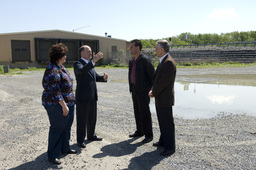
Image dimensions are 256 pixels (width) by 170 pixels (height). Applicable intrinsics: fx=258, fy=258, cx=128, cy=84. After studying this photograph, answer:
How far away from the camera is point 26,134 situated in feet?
17.5

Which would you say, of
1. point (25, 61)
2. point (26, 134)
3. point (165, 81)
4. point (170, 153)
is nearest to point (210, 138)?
point (170, 153)

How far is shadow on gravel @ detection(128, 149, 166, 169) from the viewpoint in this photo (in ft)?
12.2

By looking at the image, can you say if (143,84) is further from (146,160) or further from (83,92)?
(146,160)

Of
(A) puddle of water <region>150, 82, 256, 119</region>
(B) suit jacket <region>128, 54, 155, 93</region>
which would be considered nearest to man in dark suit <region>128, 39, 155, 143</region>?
(B) suit jacket <region>128, 54, 155, 93</region>

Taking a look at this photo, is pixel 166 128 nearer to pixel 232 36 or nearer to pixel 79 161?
pixel 79 161

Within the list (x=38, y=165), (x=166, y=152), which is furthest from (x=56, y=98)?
(x=166, y=152)

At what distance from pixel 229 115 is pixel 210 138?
2181mm

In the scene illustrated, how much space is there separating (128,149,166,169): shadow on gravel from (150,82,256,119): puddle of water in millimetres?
2770

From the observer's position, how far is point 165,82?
399 cm

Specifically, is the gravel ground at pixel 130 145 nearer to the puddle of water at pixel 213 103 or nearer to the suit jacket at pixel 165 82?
the puddle of water at pixel 213 103

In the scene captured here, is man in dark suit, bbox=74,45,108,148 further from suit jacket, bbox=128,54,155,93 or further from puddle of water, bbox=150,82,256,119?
puddle of water, bbox=150,82,256,119

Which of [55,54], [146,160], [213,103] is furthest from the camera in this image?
[213,103]

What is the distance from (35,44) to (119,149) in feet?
85.6

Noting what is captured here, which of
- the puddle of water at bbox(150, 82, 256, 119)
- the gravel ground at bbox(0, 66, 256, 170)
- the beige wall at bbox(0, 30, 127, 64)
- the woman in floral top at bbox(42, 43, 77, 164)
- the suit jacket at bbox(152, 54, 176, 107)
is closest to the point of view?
the woman in floral top at bbox(42, 43, 77, 164)
